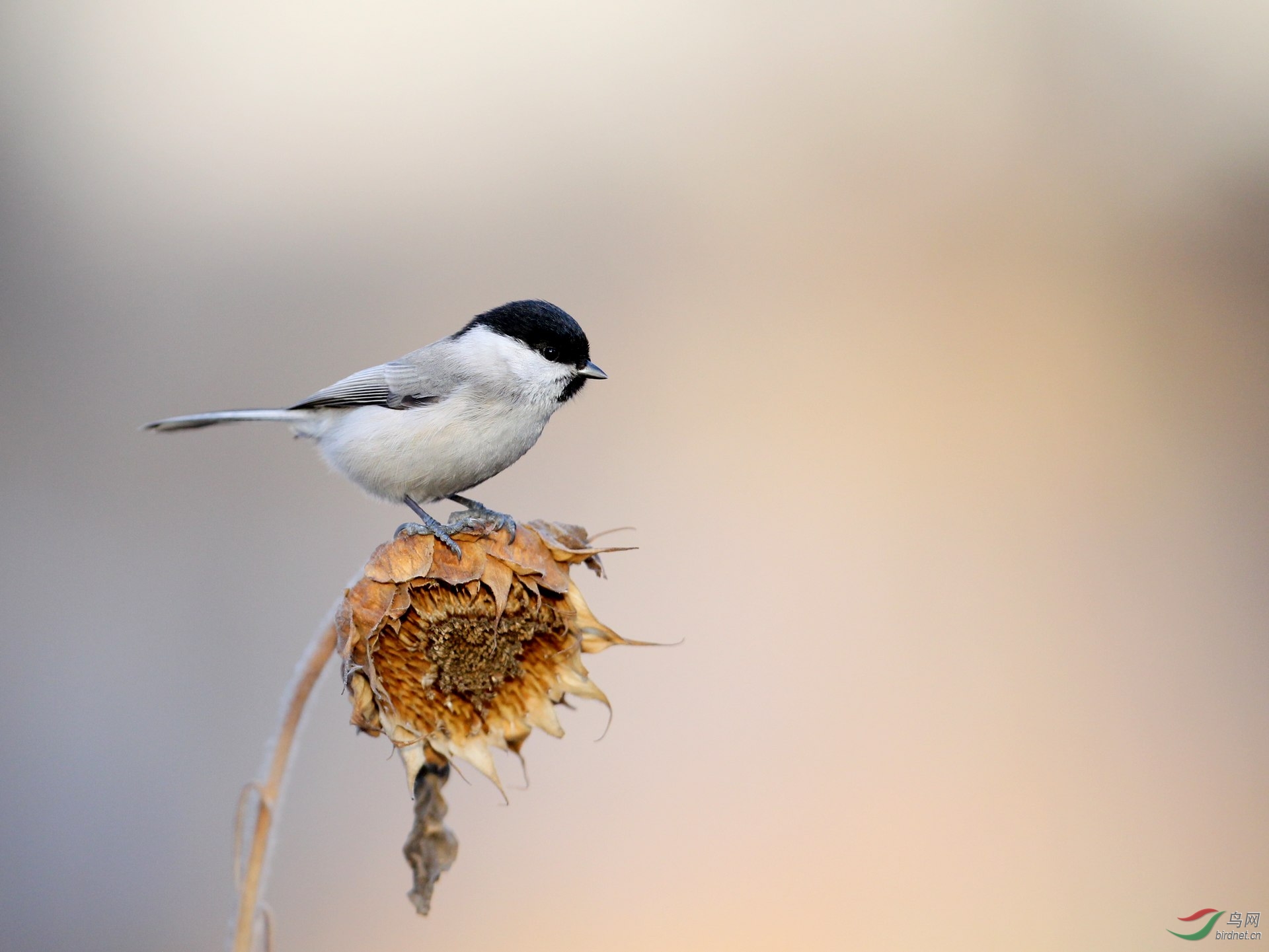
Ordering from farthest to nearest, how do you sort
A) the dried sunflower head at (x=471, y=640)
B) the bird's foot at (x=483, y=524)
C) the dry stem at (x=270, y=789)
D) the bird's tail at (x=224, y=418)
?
the bird's tail at (x=224, y=418)
the bird's foot at (x=483, y=524)
the dried sunflower head at (x=471, y=640)
the dry stem at (x=270, y=789)

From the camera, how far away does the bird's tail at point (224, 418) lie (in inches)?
85.9

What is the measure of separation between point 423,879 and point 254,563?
3.44m

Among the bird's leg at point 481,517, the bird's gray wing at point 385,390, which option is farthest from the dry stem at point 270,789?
the bird's gray wing at point 385,390

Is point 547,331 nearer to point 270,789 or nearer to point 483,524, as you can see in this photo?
point 483,524

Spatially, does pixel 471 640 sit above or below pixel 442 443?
below

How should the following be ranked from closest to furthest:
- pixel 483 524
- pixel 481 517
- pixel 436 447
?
pixel 483 524 < pixel 481 517 < pixel 436 447

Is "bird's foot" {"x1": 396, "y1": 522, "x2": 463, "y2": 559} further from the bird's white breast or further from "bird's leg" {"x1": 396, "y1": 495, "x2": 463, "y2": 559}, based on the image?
the bird's white breast

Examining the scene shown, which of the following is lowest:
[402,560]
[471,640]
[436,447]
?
[471,640]

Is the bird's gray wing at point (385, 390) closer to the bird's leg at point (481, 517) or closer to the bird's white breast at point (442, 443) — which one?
the bird's white breast at point (442, 443)

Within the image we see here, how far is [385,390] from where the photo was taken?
250 cm

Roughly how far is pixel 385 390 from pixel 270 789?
1141 mm

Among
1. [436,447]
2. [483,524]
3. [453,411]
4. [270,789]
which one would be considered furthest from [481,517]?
[270,789]

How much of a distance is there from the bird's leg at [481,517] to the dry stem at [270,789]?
36 centimetres

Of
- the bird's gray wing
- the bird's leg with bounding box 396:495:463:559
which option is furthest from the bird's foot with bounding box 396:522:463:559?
the bird's gray wing
